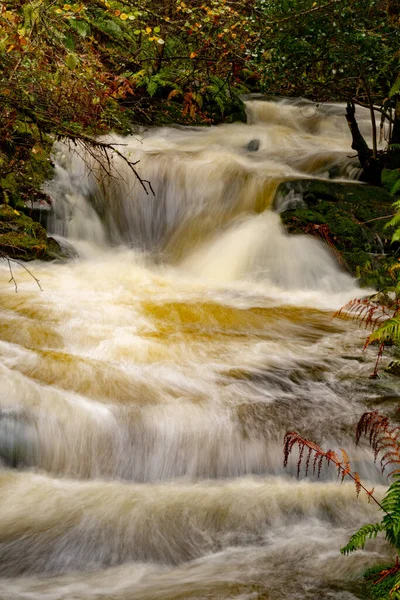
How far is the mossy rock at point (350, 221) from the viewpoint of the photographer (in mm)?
8164

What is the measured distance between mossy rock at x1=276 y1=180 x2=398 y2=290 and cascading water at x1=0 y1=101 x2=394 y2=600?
10.0 inches

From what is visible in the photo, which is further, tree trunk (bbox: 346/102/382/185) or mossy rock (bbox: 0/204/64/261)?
tree trunk (bbox: 346/102/382/185)

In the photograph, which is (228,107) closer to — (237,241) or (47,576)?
(237,241)

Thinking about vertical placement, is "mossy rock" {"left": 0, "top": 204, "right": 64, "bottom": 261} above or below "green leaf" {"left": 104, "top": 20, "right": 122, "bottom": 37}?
below

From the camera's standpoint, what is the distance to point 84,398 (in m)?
4.45

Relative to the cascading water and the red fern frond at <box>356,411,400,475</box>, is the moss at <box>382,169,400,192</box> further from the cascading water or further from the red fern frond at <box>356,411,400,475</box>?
the red fern frond at <box>356,411,400,475</box>

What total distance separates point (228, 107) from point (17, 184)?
6.41m

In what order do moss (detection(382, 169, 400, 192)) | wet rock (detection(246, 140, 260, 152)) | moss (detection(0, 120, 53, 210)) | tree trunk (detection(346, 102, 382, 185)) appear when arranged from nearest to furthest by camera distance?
moss (detection(0, 120, 53, 210)) → moss (detection(382, 169, 400, 192)) → tree trunk (detection(346, 102, 382, 185)) → wet rock (detection(246, 140, 260, 152))

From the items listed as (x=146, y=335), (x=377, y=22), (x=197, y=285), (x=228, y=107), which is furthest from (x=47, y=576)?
(x=228, y=107)

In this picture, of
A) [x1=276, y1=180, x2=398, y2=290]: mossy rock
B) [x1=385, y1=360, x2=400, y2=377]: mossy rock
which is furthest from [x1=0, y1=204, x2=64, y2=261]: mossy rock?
[x1=385, y1=360, x2=400, y2=377]: mossy rock

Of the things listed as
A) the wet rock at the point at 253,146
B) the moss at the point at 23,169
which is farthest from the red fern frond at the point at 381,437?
the wet rock at the point at 253,146

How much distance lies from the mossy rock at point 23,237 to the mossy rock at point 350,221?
3.56m

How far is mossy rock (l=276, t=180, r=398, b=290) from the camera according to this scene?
8.16 meters

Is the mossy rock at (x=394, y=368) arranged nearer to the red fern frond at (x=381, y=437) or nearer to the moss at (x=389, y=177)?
the red fern frond at (x=381, y=437)
